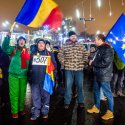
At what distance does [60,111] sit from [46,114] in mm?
771

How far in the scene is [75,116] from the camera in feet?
23.5

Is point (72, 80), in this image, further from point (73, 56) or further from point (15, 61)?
point (15, 61)

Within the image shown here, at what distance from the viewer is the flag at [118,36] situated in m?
7.58

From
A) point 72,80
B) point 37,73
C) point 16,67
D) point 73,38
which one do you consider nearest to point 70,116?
point 72,80

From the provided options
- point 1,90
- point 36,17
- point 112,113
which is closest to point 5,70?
point 1,90

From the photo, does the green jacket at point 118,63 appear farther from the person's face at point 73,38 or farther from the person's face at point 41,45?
the person's face at point 41,45

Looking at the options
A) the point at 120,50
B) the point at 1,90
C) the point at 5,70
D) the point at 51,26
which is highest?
the point at 51,26

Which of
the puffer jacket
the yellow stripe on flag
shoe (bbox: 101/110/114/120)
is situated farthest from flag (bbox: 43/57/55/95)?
shoe (bbox: 101/110/114/120)

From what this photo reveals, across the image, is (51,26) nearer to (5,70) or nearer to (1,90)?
(5,70)

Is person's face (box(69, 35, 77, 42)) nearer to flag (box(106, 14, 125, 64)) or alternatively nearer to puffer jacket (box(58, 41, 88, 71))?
puffer jacket (box(58, 41, 88, 71))

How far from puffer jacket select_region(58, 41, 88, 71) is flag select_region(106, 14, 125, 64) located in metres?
0.88

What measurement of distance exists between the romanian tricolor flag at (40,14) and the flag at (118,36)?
5.08 feet

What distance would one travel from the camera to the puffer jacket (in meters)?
7.93

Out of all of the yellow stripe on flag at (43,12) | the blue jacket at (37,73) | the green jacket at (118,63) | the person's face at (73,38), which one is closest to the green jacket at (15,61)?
the blue jacket at (37,73)
